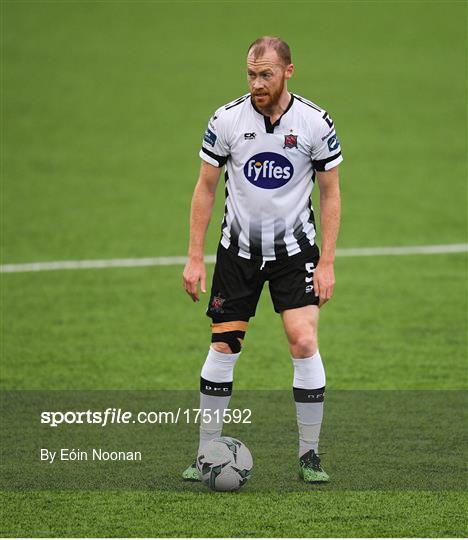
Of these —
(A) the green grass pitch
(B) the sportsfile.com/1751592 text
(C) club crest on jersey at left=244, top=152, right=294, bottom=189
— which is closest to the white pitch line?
(A) the green grass pitch

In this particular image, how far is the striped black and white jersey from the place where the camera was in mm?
8141

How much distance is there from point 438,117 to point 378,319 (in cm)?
1249

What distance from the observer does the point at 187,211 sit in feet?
60.6

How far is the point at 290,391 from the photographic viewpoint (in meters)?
10.8

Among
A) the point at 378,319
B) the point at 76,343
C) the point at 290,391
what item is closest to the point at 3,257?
the point at 76,343

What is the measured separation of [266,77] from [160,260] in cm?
793

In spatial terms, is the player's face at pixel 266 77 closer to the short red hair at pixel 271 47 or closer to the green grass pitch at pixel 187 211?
the short red hair at pixel 271 47

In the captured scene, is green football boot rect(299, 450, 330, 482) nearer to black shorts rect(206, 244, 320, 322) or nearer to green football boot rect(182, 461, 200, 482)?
green football boot rect(182, 461, 200, 482)

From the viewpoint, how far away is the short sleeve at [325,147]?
8.13 m

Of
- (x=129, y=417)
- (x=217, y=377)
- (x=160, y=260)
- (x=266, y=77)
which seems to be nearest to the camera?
(x=266, y=77)

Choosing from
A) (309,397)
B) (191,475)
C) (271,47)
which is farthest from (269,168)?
(191,475)

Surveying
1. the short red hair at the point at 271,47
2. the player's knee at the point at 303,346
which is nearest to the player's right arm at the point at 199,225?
the player's knee at the point at 303,346

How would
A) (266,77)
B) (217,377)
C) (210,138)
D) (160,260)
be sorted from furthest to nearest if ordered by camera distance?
(160,260)
(217,377)
(210,138)
(266,77)

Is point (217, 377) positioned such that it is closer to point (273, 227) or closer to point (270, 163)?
point (273, 227)
